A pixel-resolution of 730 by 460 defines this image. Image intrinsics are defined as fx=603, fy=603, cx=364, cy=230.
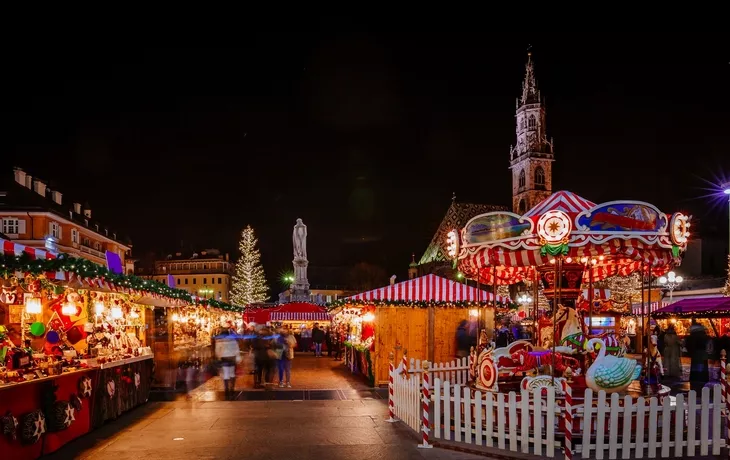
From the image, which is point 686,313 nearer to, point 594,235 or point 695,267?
point 594,235

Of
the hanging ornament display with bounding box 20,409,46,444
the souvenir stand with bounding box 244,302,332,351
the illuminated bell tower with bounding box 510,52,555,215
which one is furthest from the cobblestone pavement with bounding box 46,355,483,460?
the illuminated bell tower with bounding box 510,52,555,215

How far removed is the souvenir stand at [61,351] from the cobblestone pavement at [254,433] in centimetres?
43

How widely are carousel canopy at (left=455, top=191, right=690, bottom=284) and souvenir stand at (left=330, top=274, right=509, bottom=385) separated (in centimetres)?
392

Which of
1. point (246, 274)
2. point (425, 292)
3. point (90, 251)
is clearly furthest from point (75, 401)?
point (246, 274)

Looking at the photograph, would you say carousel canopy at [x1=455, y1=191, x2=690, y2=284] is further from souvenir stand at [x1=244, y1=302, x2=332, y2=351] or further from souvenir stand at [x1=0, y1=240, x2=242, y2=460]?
souvenir stand at [x1=244, y1=302, x2=332, y2=351]

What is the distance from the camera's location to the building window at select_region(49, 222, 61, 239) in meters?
41.6

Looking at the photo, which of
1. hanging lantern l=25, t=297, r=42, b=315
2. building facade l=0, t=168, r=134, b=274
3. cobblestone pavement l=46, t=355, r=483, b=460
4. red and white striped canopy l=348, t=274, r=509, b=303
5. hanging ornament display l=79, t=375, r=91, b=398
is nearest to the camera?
cobblestone pavement l=46, t=355, r=483, b=460

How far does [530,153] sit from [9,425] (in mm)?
81511

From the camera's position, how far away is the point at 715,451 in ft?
27.6

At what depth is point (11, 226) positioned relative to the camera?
39469 mm

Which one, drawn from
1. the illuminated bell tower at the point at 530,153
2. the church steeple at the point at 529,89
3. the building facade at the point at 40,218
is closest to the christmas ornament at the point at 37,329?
the building facade at the point at 40,218

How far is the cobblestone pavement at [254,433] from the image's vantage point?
26.9 feet

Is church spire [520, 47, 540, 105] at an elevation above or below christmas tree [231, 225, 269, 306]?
above

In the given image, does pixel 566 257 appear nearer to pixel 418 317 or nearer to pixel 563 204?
Answer: pixel 563 204
